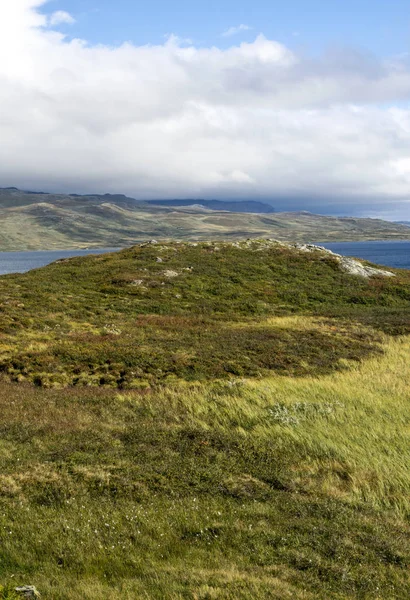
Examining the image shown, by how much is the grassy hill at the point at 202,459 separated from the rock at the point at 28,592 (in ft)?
1.05

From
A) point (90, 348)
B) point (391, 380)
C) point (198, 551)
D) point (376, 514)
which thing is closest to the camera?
point (198, 551)

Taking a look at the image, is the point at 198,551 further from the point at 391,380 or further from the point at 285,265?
the point at 285,265

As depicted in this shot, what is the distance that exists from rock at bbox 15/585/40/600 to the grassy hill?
321 millimetres

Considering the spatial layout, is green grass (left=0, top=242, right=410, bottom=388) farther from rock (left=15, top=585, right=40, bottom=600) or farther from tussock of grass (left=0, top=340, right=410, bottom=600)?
rock (left=15, top=585, right=40, bottom=600)

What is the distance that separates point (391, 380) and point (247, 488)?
16317mm

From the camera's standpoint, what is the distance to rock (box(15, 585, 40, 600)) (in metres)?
7.84

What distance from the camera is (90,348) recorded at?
100 feet

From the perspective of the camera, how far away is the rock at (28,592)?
784 cm

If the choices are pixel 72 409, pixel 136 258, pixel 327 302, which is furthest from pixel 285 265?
pixel 72 409

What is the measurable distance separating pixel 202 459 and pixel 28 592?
7.77 metres

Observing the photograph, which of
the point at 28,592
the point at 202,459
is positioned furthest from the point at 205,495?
the point at 28,592

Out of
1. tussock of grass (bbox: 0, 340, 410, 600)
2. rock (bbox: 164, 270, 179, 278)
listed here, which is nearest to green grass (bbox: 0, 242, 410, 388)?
rock (bbox: 164, 270, 179, 278)

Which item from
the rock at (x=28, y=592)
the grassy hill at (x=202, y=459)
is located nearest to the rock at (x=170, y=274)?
the grassy hill at (x=202, y=459)

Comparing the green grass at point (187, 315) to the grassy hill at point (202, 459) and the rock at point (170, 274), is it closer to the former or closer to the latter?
the rock at point (170, 274)
